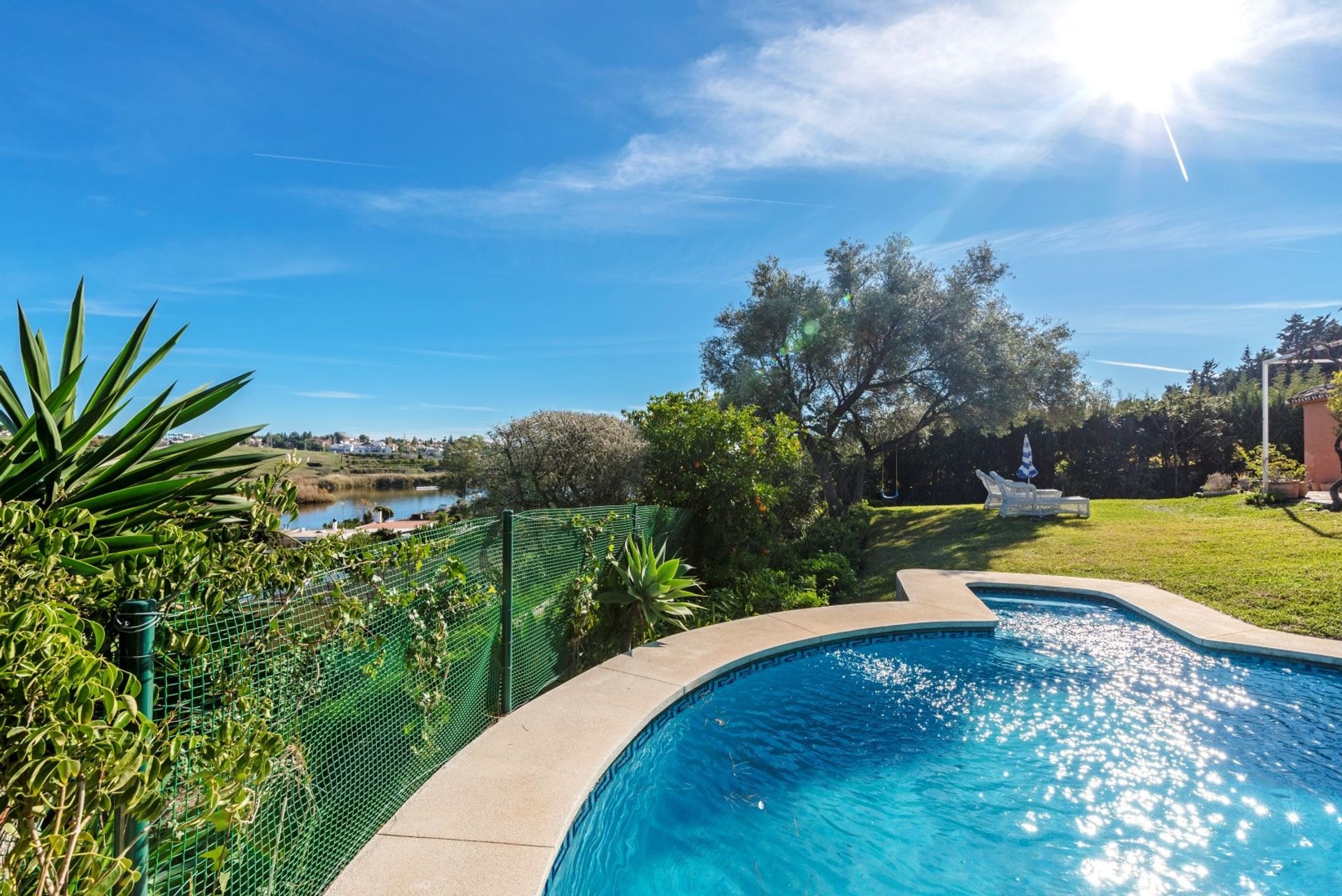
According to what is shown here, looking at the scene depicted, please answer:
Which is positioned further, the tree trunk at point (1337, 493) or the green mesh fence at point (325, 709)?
the tree trunk at point (1337, 493)

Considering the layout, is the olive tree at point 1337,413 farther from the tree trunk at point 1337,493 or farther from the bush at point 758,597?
the bush at point 758,597

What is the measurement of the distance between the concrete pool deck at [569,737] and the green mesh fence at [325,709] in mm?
175

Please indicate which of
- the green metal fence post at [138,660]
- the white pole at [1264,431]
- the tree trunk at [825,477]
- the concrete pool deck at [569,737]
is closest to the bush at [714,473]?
the concrete pool deck at [569,737]

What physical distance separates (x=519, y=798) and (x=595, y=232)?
11617mm

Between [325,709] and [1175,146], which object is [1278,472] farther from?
[325,709]

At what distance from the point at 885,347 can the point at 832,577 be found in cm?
866

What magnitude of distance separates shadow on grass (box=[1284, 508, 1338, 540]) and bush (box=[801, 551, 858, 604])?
26.8ft

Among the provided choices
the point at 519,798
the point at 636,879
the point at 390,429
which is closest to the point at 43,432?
the point at 519,798

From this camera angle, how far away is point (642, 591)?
5738mm

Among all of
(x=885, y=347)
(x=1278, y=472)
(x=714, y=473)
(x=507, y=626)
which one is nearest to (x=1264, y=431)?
(x=1278, y=472)

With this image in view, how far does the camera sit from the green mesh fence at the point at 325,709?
6.37 feet

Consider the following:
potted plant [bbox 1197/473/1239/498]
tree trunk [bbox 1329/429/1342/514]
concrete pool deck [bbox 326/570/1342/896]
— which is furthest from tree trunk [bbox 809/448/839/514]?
potted plant [bbox 1197/473/1239/498]

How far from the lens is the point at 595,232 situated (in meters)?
12.7

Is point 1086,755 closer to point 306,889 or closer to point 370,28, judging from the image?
point 306,889
